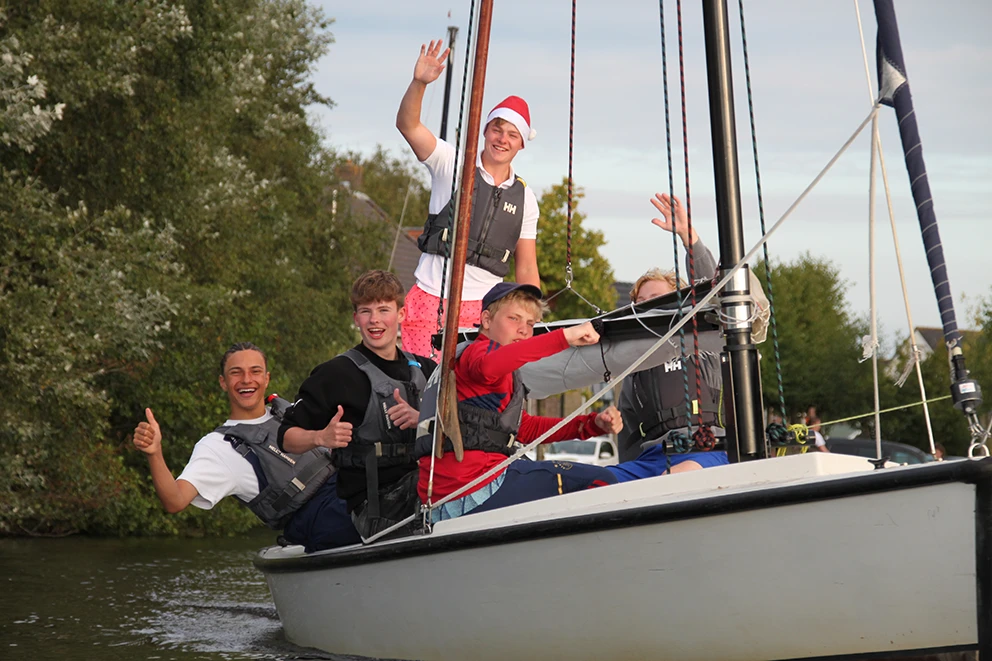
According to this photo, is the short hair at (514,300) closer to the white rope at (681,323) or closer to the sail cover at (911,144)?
the white rope at (681,323)

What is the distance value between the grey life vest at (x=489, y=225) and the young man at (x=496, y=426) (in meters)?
1.38

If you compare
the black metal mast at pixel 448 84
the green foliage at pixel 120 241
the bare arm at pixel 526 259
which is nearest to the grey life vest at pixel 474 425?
the bare arm at pixel 526 259

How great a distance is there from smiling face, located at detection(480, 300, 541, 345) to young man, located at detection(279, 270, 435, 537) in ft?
2.20

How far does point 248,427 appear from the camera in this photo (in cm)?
676

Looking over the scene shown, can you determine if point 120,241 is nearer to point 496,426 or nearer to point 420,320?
point 420,320

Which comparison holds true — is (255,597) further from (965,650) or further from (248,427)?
(965,650)

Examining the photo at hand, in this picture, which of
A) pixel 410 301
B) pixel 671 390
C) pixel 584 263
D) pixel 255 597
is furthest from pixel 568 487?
pixel 584 263

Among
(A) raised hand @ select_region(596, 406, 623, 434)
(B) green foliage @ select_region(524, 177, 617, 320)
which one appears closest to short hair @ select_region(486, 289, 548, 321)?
(A) raised hand @ select_region(596, 406, 623, 434)

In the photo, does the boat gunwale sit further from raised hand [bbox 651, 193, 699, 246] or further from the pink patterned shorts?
raised hand [bbox 651, 193, 699, 246]

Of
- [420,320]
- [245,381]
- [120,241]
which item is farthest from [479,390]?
[120,241]

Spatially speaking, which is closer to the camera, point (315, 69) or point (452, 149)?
point (452, 149)

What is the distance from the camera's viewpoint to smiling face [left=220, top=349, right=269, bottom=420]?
690 centimetres

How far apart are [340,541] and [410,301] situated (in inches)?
55.7

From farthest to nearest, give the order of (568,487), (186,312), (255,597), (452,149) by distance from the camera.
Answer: (186,312) → (255,597) → (452,149) → (568,487)
